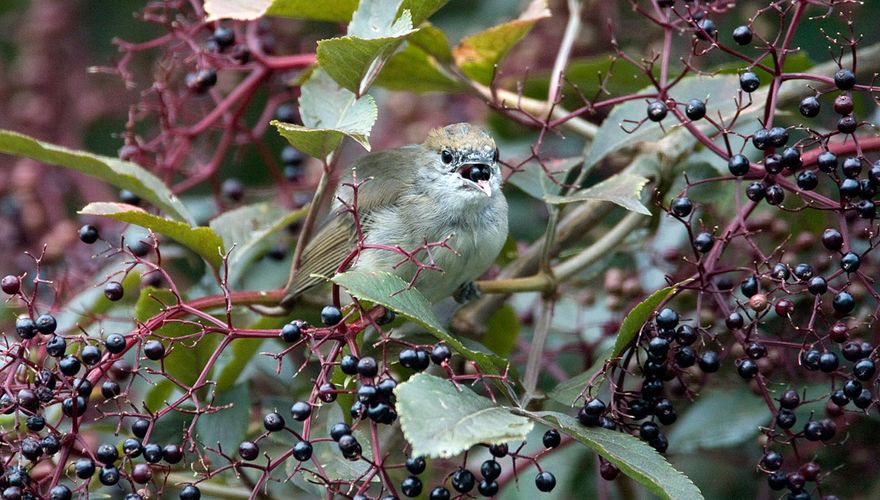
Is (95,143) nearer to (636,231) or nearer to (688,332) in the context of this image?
(636,231)

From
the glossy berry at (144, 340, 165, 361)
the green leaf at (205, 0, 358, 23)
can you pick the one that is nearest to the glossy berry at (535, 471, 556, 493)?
the glossy berry at (144, 340, 165, 361)

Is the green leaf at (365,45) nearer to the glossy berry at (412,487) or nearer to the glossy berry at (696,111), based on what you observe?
the glossy berry at (696,111)

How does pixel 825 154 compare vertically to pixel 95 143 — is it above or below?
above

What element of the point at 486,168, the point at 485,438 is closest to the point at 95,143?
the point at 486,168

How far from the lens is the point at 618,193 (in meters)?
2.54

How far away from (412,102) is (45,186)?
1.70m

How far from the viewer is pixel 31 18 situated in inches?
194

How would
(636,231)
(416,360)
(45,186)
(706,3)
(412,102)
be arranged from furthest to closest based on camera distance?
(412,102) < (45,186) < (636,231) < (706,3) < (416,360)

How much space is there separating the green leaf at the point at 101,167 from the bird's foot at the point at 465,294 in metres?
0.87

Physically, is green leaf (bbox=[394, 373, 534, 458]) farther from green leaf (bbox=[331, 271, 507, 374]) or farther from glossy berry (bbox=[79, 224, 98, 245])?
glossy berry (bbox=[79, 224, 98, 245])

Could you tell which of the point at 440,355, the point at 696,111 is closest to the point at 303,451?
the point at 440,355

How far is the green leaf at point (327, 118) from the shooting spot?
2.25 meters

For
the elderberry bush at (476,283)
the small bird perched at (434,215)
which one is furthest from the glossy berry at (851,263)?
the small bird perched at (434,215)

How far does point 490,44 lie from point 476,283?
790 mm
